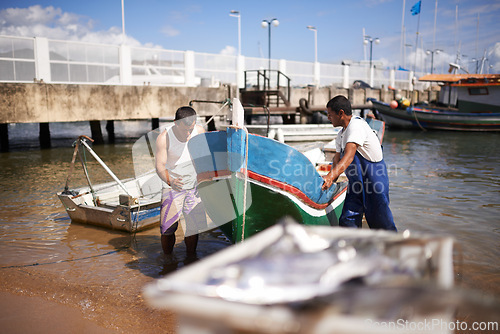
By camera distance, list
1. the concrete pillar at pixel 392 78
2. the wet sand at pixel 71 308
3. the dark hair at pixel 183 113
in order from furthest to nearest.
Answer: the concrete pillar at pixel 392 78 < the dark hair at pixel 183 113 < the wet sand at pixel 71 308

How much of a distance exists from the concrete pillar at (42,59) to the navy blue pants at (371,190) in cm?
1305

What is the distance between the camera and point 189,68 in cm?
1761

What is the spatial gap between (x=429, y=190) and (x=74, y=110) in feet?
39.8

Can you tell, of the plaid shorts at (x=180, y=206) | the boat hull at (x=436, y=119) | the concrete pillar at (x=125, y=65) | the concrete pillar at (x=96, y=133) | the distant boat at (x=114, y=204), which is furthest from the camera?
the boat hull at (x=436, y=119)

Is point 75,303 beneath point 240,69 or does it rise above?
beneath

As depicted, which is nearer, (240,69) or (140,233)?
(140,233)

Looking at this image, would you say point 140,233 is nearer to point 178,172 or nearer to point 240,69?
point 178,172

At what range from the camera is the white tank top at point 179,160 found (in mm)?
4449

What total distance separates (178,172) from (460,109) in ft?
79.8

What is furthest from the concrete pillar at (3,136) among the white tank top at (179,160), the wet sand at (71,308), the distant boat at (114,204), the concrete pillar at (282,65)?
the white tank top at (179,160)

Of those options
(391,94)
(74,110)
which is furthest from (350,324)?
(391,94)

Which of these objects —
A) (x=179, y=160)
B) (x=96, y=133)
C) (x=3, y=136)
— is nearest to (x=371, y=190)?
(x=179, y=160)

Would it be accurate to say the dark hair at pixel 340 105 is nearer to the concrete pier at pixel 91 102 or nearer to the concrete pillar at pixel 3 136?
the concrete pier at pixel 91 102

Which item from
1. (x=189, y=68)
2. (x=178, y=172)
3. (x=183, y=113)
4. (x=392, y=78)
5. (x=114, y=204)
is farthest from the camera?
(x=392, y=78)
